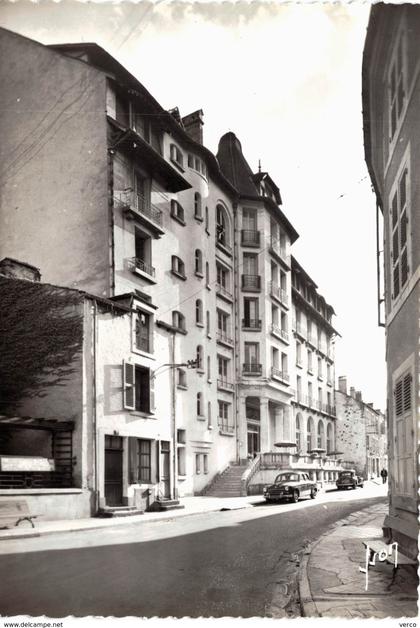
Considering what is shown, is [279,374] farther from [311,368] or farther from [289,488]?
[289,488]

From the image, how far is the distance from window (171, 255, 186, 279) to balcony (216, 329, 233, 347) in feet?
22.0

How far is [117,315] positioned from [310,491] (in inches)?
572

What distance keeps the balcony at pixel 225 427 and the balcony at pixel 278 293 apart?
372 inches

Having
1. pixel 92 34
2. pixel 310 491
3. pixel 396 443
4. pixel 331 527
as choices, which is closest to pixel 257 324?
pixel 310 491

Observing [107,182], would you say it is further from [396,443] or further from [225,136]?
[396,443]

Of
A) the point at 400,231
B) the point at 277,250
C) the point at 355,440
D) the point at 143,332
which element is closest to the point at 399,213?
the point at 400,231

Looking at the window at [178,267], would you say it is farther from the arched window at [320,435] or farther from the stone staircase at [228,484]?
the arched window at [320,435]

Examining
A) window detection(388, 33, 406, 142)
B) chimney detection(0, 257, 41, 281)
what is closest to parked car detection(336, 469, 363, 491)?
chimney detection(0, 257, 41, 281)

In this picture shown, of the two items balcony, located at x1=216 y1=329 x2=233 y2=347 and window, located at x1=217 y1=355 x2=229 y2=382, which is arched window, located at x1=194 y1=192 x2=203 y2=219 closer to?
balcony, located at x1=216 y1=329 x2=233 y2=347

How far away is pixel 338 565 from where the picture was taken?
10.3 meters

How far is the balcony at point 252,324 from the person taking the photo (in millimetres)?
43531

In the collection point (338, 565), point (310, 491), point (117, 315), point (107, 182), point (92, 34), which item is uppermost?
point (107, 182)

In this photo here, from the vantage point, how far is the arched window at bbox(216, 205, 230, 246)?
36.2 metres
